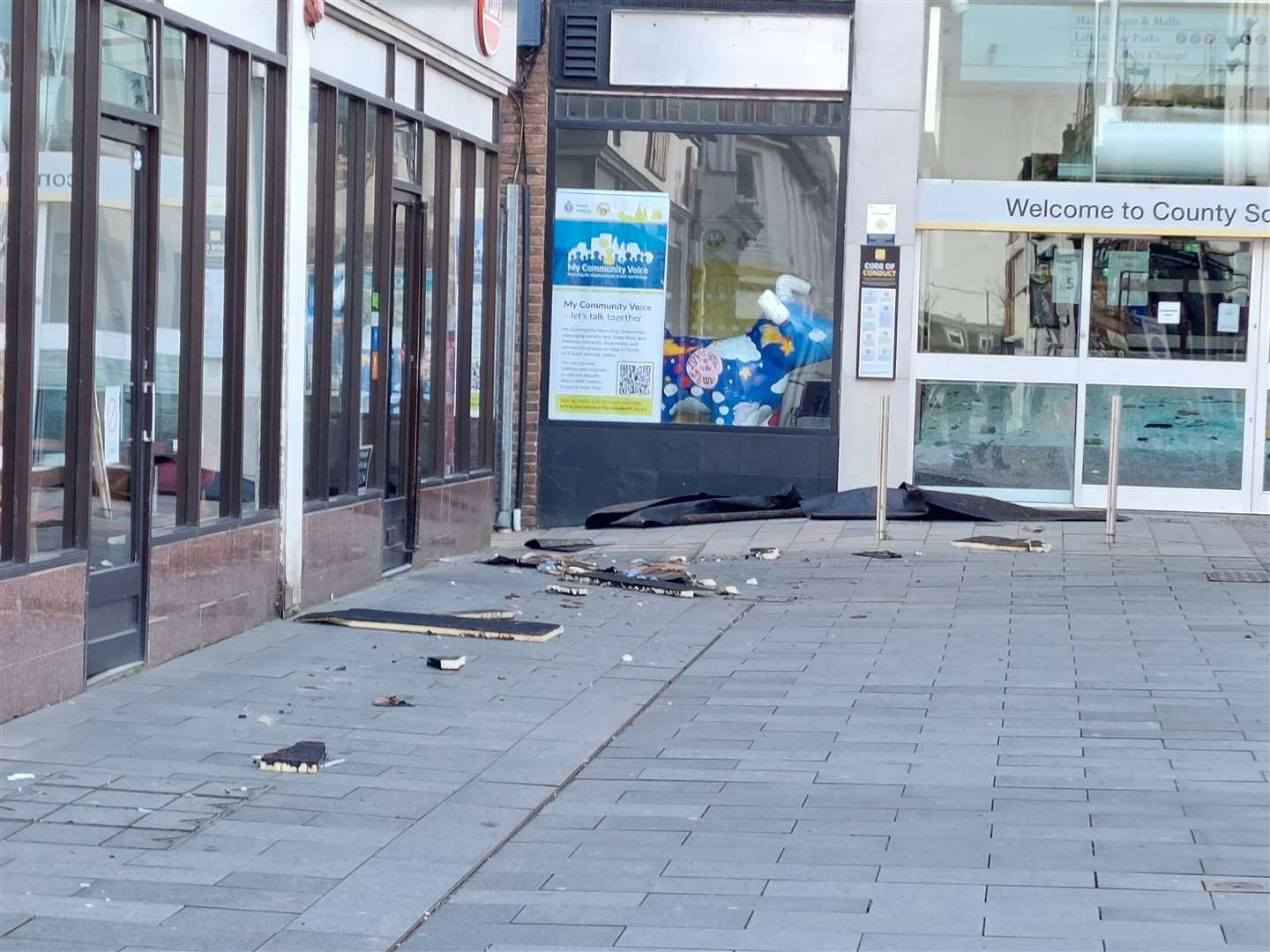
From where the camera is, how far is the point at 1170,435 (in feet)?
51.3

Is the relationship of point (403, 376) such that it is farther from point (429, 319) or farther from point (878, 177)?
point (878, 177)

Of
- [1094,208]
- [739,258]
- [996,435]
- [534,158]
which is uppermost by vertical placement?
[534,158]

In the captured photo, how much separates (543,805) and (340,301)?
17.1 feet

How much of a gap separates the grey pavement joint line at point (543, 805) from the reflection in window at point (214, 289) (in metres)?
2.50

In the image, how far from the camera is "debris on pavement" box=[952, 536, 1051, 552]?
1297cm

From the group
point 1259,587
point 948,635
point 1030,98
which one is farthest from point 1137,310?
point 948,635

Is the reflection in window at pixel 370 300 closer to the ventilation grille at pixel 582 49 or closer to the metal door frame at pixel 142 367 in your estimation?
the metal door frame at pixel 142 367

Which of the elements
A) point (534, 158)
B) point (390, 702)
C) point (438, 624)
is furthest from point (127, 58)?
point (534, 158)

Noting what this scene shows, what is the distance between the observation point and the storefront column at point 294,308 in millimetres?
9469

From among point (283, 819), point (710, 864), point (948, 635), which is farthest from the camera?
point (948, 635)

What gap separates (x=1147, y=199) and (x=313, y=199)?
323 inches

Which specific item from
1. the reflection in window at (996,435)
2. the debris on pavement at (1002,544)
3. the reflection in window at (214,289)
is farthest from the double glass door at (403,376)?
the reflection in window at (996,435)

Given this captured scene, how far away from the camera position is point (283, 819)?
18.3 ft

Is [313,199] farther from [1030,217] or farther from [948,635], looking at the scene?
[1030,217]
